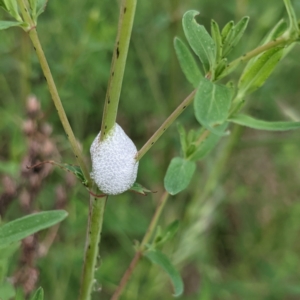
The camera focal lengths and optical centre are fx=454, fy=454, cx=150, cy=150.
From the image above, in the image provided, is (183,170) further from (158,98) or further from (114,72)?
(158,98)

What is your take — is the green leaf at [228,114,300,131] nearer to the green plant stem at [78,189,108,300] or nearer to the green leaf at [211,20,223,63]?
the green leaf at [211,20,223,63]

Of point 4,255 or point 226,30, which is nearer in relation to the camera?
point 226,30

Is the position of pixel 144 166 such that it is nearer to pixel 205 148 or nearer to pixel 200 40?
pixel 205 148

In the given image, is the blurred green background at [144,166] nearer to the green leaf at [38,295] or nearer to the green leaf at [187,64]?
the green leaf at [38,295]

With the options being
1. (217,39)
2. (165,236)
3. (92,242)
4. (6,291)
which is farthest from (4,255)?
(217,39)

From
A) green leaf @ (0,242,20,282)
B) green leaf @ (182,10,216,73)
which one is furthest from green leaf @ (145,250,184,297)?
green leaf @ (182,10,216,73)

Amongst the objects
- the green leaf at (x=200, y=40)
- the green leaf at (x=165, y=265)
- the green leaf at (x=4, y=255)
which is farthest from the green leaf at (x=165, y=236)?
the green leaf at (x=200, y=40)
